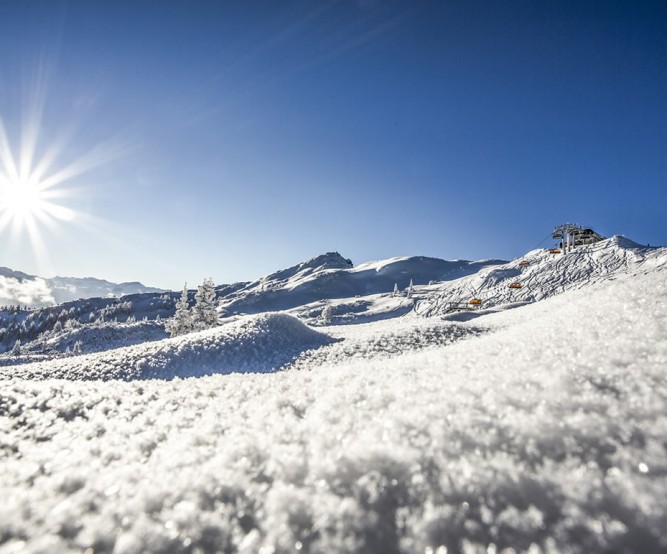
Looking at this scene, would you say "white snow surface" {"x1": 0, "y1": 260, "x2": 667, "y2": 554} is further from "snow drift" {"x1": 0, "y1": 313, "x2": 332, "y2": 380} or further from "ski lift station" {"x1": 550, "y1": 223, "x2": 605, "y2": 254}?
"ski lift station" {"x1": 550, "y1": 223, "x2": 605, "y2": 254}

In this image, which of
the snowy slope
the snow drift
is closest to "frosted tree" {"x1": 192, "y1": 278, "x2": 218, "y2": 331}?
the snow drift

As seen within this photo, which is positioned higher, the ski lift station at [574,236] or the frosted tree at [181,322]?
the ski lift station at [574,236]

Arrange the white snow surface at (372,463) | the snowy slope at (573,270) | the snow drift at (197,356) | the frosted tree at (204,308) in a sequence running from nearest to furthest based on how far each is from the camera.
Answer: the white snow surface at (372,463), the snow drift at (197,356), the frosted tree at (204,308), the snowy slope at (573,270)

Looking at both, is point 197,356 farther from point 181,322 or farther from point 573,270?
point 573,270

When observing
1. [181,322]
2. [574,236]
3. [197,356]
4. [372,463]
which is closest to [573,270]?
[574,236]

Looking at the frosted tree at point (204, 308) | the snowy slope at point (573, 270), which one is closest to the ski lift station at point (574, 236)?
the snowy slope at point (573, 270)

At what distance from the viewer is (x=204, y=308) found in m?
52.9

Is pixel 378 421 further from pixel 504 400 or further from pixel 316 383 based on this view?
pixel 316 383

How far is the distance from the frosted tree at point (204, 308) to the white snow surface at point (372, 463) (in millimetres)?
48266

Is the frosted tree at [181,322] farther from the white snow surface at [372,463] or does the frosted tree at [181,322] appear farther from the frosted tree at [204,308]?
the white snow surface at [372,463]

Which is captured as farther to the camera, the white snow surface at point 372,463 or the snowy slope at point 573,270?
the snowy slope at point 573,270

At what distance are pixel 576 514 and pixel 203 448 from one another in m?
3.28

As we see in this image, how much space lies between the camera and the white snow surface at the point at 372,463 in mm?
2301

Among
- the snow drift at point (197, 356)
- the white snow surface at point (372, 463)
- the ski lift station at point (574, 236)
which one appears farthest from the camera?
the ski lift station at point (574, 236)
